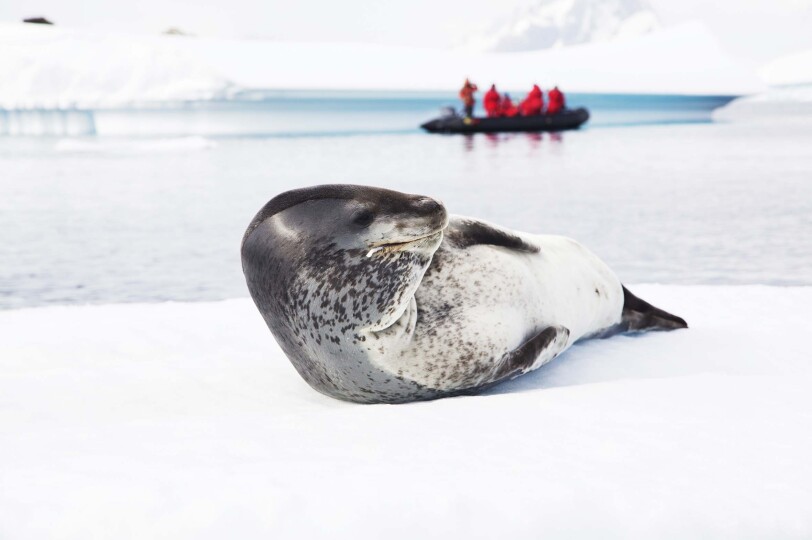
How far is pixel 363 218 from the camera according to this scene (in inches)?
87.9

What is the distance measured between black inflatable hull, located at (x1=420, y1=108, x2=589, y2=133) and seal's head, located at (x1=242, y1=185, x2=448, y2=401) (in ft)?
56.3

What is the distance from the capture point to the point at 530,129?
19.7m

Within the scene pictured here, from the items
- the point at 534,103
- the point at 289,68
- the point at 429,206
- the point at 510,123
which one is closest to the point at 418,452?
the point at 429,206

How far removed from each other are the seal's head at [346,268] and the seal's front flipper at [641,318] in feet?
3.95

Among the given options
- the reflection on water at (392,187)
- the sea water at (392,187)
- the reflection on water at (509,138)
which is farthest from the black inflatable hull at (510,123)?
the reflection on water at (392,187)

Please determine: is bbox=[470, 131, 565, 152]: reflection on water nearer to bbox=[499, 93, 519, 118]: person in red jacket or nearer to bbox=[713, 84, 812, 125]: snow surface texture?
bbox=[499, 93, 519, 118]: person in red jacket

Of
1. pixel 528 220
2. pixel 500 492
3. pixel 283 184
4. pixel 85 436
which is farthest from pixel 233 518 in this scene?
pixel 283 184

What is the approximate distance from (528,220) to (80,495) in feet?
19.6

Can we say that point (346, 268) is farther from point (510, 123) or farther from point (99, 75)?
point (99, 75)

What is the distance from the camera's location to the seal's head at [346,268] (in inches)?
87.4

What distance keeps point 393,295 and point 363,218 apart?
0.21m

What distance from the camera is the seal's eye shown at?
223 centimetres

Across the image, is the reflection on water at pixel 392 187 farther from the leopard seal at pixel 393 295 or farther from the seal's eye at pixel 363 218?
the seal's eye at pixel 363 218

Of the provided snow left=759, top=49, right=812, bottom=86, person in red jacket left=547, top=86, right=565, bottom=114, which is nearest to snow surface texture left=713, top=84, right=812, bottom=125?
snow left=759, top=49, right=812, bottom=86
